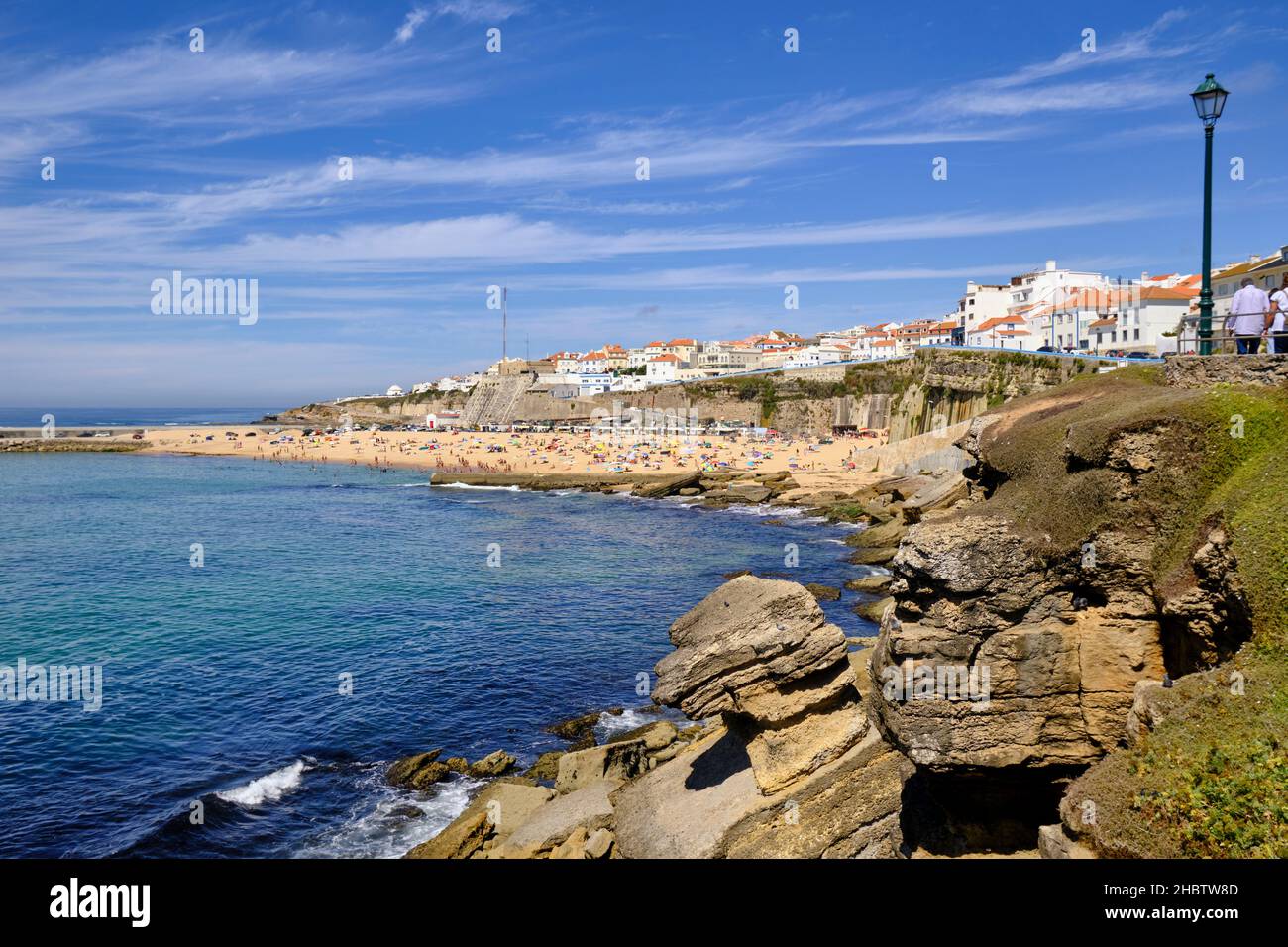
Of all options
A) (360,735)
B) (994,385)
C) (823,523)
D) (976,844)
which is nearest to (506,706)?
(360,735)

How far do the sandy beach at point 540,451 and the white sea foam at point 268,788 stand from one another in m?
61.9

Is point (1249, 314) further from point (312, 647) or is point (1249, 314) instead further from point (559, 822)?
point (312, 647)

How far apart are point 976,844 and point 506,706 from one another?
17.4 meters

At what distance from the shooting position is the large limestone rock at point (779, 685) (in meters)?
16.0

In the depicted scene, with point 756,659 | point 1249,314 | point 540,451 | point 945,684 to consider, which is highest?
point 1249,314

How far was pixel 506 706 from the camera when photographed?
27797 millimetres

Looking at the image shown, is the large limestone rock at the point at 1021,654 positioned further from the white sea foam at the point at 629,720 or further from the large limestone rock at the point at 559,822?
the white sea foam at the point at 629,720

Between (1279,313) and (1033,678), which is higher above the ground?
(1279,313)

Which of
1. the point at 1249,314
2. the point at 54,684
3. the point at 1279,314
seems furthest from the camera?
the point at 54,684

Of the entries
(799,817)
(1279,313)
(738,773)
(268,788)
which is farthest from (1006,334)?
(268,788)

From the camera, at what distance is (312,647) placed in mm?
34594
